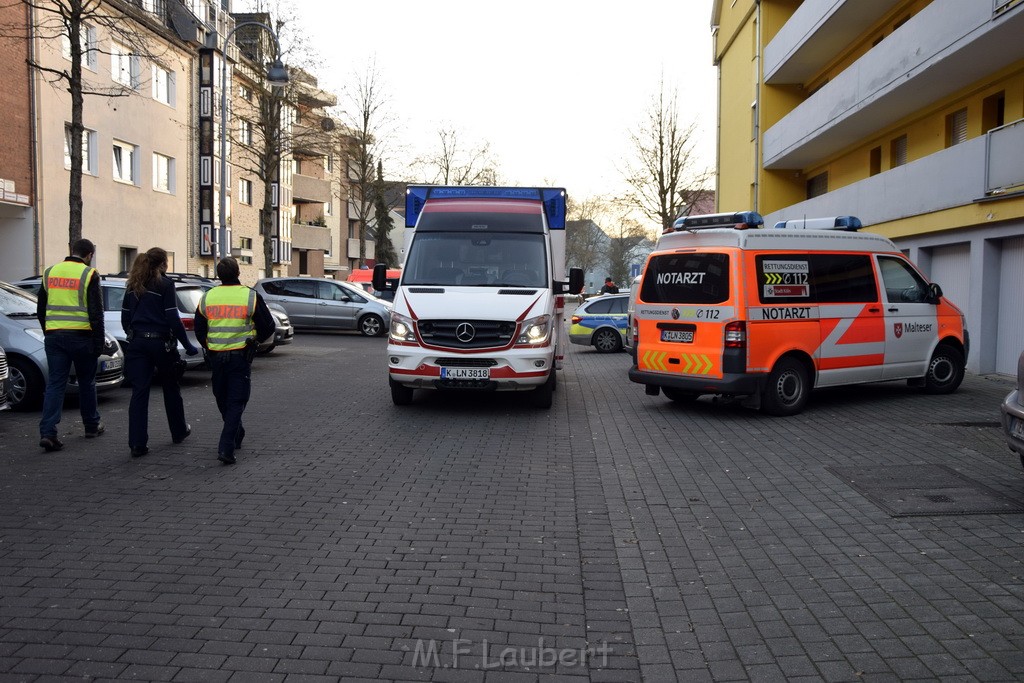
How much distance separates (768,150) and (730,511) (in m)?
24.0

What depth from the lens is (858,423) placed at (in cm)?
1051

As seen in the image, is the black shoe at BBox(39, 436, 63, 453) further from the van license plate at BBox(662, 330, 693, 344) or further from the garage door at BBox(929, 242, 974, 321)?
the garage door at BBox(929, 242, 974, 321)

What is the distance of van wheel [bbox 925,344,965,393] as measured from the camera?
509 inches

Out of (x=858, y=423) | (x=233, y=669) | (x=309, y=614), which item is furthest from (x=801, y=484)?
(x=233, y=669)

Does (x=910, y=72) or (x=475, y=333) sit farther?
(x=910, y=72)

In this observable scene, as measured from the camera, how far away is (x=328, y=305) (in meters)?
27.2

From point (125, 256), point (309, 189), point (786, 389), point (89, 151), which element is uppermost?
point (309, 189)

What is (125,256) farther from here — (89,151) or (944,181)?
(944,181)

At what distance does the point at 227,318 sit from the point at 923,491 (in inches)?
236

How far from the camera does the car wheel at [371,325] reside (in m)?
27.1

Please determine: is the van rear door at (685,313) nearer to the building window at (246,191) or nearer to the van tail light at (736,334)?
the van tail light at (736,334)

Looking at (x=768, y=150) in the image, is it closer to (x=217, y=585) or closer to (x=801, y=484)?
(x=801, y=484)

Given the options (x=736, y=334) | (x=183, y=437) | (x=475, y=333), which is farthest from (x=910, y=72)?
(x=183, y=437)

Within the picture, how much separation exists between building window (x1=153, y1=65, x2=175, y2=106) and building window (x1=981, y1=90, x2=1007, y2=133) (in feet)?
88.8
